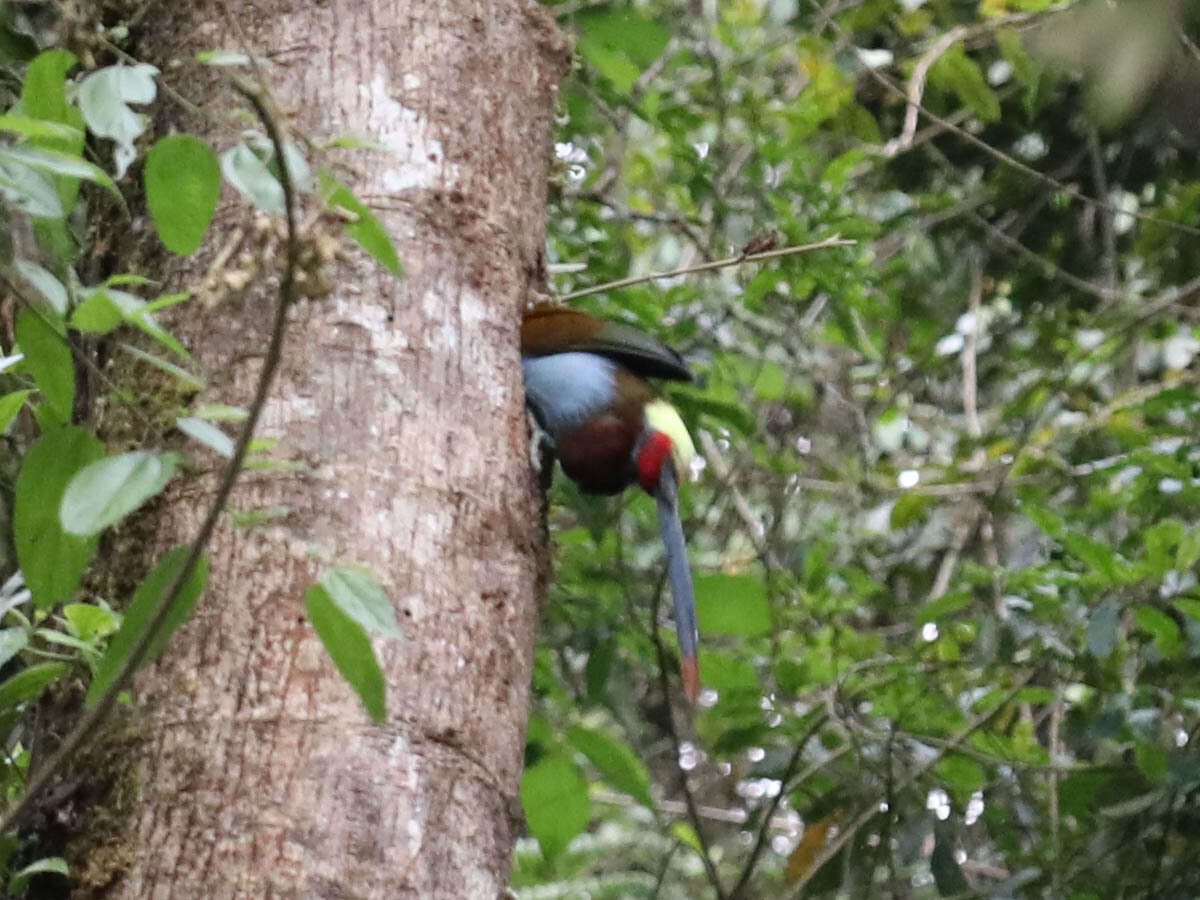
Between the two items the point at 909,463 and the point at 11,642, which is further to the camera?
the point at 909,463

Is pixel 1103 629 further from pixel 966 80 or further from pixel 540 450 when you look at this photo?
pixel 966 80

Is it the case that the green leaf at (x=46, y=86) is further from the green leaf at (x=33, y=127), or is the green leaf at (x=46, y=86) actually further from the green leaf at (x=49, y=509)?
the green leaf at (x=49, y=509)

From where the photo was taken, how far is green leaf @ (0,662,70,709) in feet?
4.83

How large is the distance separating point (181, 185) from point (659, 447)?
1.27 metres

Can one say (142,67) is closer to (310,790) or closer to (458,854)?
(310,790)

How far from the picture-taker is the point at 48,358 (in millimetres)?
1241

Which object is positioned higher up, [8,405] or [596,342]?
[596,342]

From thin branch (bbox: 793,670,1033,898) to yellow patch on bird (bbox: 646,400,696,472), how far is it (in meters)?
0.80

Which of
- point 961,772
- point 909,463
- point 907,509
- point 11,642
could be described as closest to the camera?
point 11,642

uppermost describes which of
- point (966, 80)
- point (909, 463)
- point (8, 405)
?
point (966, 80)

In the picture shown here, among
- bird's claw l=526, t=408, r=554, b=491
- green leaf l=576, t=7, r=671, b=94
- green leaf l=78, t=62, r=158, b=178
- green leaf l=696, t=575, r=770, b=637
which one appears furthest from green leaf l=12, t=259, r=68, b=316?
green leaf l=576, t=7, r=671, b=94

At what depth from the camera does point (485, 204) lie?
6.16 feet

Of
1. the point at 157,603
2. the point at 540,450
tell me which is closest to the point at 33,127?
the point at 157,603

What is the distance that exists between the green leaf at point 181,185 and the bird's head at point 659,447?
1229 millimetres
